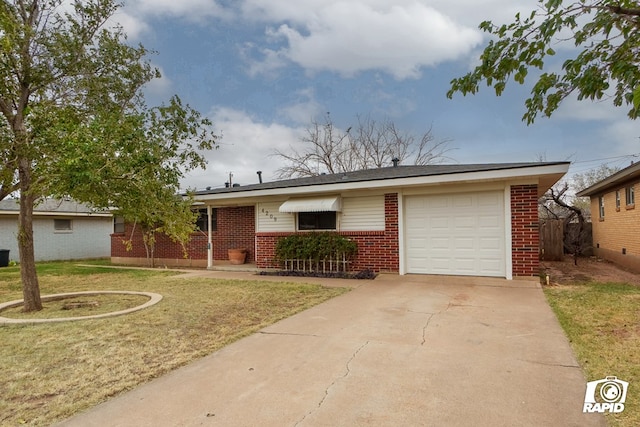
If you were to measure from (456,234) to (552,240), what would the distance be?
6560 mm

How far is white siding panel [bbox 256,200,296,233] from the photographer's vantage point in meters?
11.4

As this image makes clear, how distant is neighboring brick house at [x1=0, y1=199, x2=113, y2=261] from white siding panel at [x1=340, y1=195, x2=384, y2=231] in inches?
549

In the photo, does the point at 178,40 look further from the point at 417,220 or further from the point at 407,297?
the point at 407,297

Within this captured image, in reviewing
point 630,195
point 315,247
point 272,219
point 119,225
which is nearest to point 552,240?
point 630,195

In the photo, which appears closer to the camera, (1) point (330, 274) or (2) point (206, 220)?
(1) point (330, 274)

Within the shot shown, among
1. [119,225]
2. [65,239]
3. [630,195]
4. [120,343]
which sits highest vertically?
[630,195]

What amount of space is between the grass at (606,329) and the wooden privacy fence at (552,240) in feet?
19.4

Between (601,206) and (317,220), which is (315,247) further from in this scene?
(601,206)

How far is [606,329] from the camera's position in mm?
4598

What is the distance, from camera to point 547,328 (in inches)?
184

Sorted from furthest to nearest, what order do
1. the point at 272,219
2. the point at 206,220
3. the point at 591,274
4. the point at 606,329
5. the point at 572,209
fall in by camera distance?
1. the point at 572,209
2. the point at 206,220
3. the point at 272,219
4. the point at 591,274
5. the point at 606,329

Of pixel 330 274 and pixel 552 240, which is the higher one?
pixel 552 240

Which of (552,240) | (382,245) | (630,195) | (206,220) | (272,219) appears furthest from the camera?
(206,220)

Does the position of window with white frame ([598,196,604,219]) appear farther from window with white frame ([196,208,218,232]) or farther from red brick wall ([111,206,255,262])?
window with white frame ([196,208,218,232])
